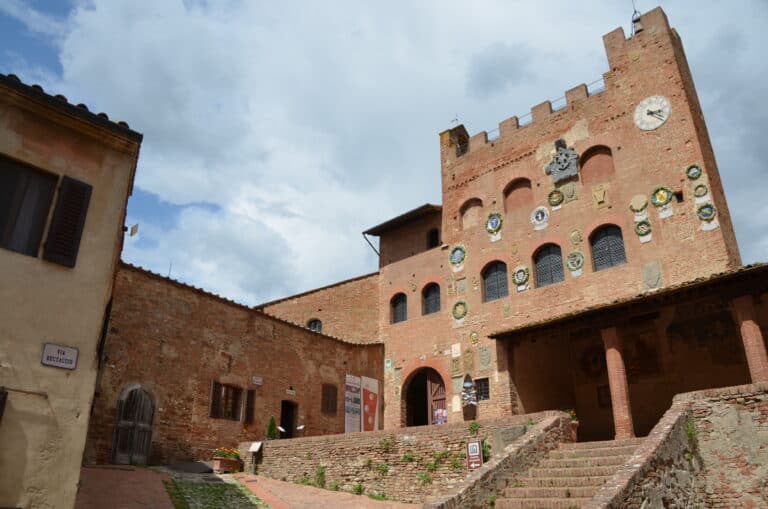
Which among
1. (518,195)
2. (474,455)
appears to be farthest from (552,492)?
(518,195)

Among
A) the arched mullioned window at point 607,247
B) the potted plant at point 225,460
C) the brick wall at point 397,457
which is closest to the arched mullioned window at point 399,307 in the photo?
the arched mullioned window at point 607,247

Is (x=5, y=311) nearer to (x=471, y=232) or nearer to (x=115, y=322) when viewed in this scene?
(x=115, y=322)

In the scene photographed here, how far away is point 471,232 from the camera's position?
2331 cm

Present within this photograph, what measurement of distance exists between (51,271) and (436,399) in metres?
16.1

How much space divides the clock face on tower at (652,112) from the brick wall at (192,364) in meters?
13.5

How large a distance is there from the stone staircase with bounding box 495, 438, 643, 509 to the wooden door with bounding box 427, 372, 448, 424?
9.29 m

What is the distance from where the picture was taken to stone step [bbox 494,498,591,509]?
31.3 feet

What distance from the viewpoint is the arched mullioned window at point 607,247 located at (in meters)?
19.0

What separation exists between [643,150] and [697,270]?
448 centimetres

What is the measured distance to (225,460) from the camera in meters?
16.9

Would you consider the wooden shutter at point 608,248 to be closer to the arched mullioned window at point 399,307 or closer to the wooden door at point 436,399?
the wooden door at point 436,399

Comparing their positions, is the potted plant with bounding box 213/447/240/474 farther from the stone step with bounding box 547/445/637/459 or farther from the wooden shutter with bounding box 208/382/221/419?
the stone step with bounding box 547/445/637/459

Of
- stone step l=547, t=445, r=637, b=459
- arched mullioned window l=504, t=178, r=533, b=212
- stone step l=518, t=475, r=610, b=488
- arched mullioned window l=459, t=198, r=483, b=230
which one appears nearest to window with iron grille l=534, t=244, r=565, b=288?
arched mullioned window l=504, t=178, r=533, b=212

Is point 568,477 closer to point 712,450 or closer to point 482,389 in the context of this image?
point 712,450
